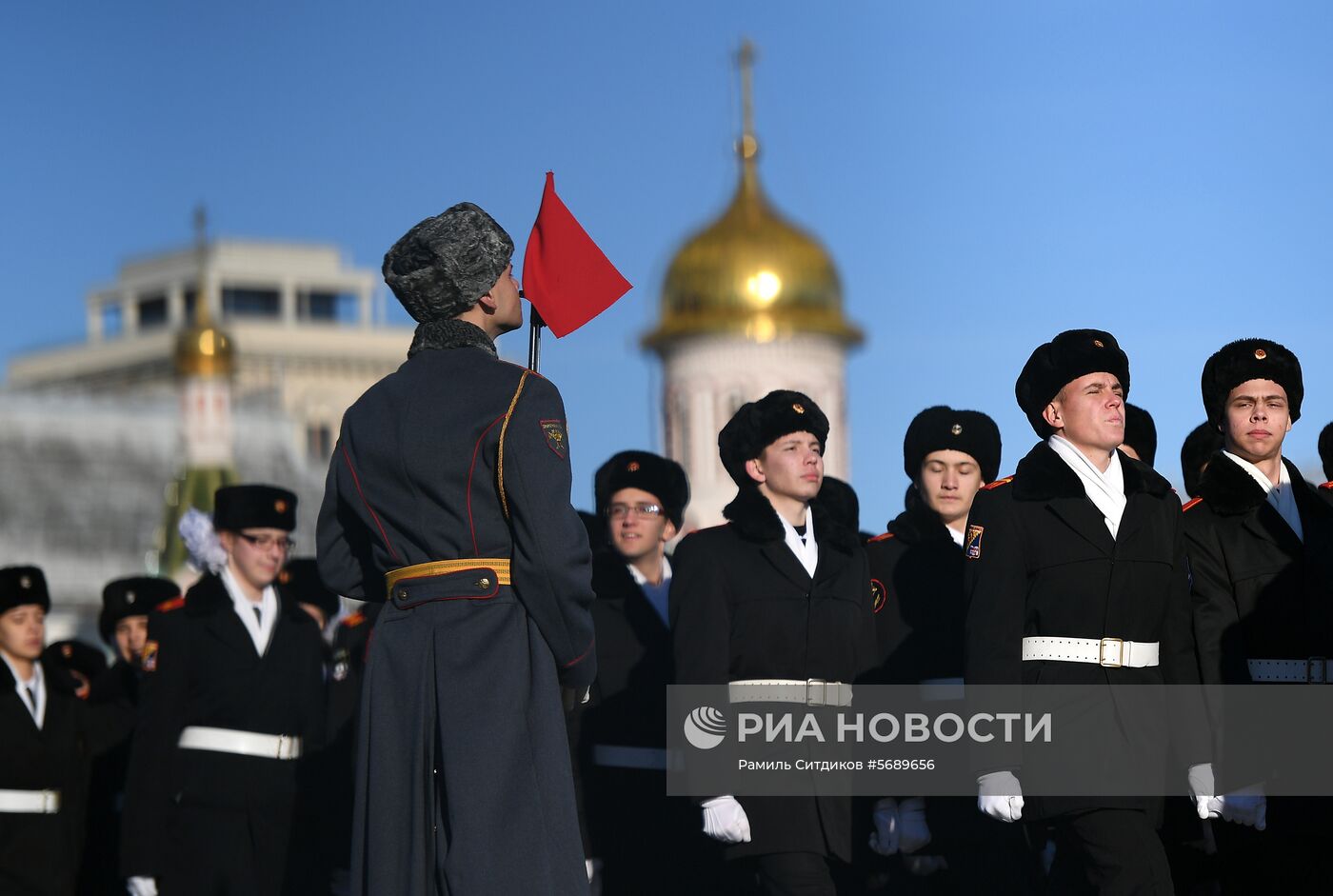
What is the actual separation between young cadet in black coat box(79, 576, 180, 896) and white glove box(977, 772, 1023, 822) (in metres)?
4.57

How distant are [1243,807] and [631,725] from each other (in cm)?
305

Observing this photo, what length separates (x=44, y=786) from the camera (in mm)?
11109

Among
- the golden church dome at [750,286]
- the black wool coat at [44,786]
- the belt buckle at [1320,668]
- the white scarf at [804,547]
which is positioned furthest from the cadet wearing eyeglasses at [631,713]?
the golden church dome at [750,286]

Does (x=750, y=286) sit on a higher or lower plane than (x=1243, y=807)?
higher

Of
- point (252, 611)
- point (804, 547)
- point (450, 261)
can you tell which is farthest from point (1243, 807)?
point (252, 611)

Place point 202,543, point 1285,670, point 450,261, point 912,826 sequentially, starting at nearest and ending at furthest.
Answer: point 450,261 → point 1285,670 → point 912,826 → point 202,543

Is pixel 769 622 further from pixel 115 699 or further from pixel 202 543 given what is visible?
pixel 115 699

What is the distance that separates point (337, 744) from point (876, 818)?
3348 mm

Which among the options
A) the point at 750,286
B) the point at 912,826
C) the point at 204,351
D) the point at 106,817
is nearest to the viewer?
the point at 912,826

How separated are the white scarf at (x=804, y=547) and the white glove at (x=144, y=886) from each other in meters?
2.73

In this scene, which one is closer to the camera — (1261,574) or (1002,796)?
(1002,796)

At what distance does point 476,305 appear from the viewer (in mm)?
6914

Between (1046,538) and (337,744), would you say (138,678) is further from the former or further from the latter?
(1046,538)

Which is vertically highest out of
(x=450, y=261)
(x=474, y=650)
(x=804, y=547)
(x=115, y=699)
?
(x=450, y=261)
